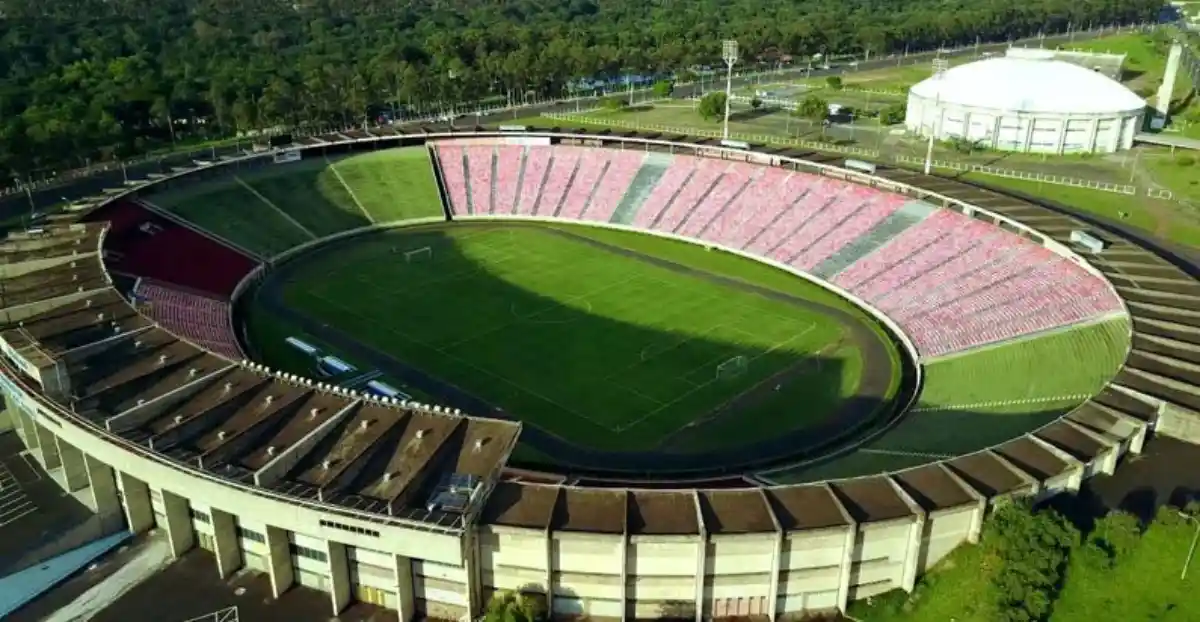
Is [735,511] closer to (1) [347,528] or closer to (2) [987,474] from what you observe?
(2) [987,474]

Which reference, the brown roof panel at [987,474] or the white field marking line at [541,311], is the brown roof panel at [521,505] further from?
the white field marking line at [541,311]

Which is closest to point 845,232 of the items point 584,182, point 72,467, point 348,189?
point 584,182

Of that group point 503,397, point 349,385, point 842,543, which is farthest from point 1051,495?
point 349,385

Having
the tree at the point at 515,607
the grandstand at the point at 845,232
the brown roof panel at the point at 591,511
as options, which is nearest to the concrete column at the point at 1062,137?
the grandstand at the point at 845,232

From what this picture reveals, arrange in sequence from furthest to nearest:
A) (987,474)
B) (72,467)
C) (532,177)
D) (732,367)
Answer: (532,177), (732,367), (72,467), (987,474)

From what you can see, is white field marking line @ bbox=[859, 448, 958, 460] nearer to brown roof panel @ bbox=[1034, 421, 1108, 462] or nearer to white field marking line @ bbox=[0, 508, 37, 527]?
brown roof panel @ bbox=[1034, 421, 1108, 462]

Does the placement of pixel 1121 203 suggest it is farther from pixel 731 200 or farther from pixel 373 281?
pixel 373 281
